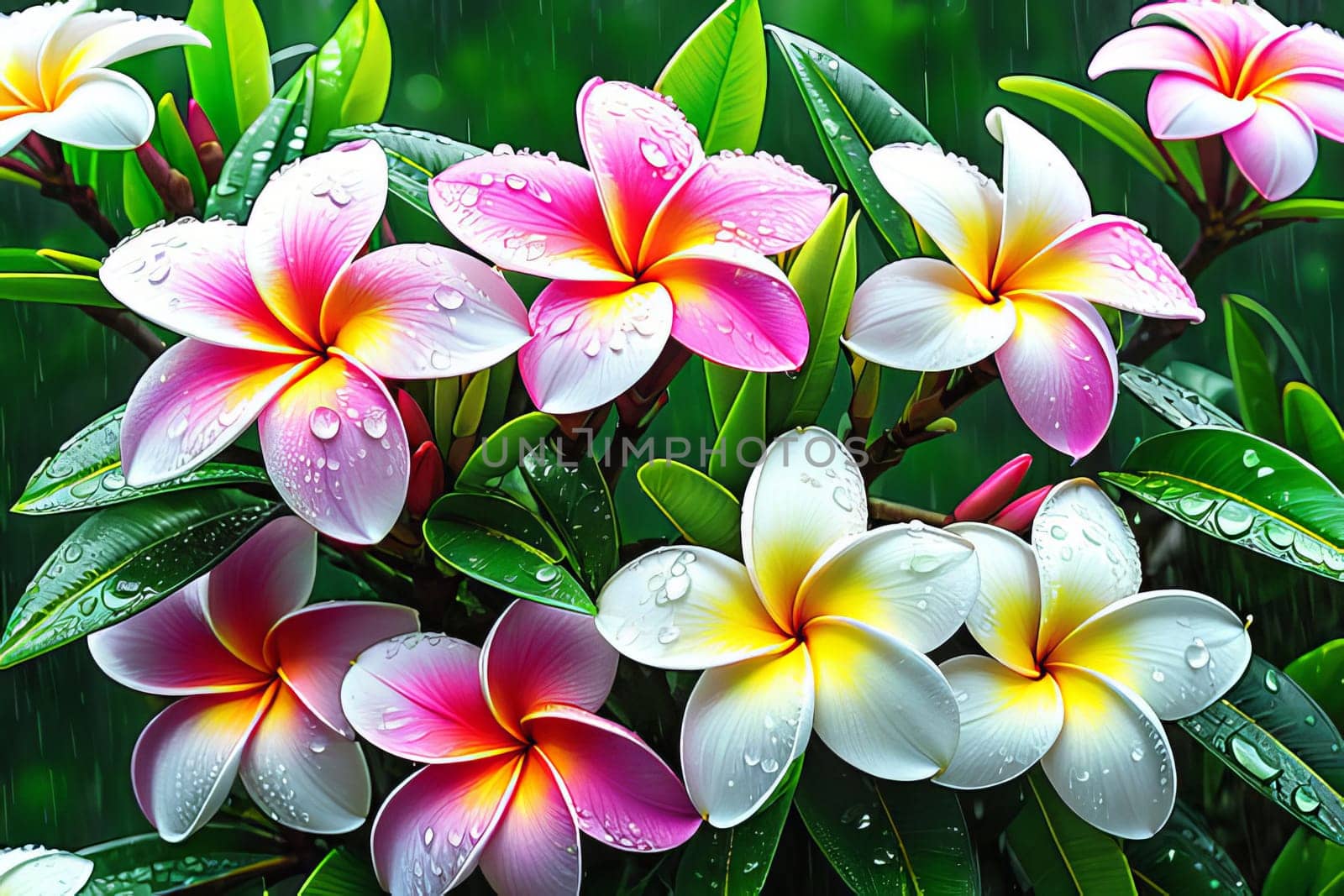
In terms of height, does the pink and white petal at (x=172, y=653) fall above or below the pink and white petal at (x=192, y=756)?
above

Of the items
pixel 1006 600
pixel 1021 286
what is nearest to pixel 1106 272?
pixel 1021 286

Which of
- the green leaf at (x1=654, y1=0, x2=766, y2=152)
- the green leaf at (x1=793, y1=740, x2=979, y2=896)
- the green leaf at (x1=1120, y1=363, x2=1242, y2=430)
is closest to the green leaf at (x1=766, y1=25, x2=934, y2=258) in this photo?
the green leaf at (x1=654, y1=0, x2=766, y2=152)

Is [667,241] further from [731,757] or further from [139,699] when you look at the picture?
[139,699]

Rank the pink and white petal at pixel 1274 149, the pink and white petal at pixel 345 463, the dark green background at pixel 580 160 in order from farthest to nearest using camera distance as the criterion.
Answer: the dark green background at pixel 580 160
the pink and white petal at pixel 1274 149
the pink and white petal at pixel 345 463

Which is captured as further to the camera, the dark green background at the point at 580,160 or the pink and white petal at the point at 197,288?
the dark green background at the point at 580,160

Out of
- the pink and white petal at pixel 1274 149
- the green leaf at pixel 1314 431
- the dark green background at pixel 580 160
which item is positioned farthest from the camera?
the dark green background at pixel 580 160

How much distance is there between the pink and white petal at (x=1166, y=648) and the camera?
40cm

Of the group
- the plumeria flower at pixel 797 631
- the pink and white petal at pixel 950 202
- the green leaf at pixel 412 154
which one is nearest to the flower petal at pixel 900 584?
the plumeria flower at pixel 797 631

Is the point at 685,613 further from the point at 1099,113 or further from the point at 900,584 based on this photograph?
the point at 1099,113

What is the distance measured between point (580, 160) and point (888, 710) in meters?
0.52

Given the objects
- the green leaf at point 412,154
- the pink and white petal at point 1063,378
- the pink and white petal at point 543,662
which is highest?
the green leaf at point 412,154

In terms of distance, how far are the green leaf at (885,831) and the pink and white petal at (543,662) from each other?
91 mm

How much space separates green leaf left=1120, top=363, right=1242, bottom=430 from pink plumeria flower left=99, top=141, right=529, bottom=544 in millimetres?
288

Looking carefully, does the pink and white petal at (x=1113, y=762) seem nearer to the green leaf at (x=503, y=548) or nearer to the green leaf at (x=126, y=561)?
the green leaf at (x=503, y=548)
